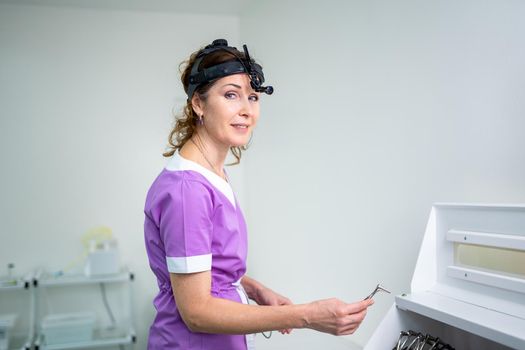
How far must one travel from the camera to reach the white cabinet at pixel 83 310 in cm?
271

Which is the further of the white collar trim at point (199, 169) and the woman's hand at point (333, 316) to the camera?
the white collar trim at point (199, 169)

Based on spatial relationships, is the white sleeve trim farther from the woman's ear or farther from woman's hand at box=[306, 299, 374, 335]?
the woman's ear

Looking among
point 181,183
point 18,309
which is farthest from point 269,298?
point 18,309

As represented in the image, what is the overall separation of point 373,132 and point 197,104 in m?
0.84

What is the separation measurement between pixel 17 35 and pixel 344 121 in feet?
6.86

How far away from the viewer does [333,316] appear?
3.25 ft

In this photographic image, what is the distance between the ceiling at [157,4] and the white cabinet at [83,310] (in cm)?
156

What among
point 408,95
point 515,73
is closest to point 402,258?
point 408,95

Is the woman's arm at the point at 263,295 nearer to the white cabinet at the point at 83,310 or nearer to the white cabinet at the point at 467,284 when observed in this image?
the white cabinet at the point at 467,284

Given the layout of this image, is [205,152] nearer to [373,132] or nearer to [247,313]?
[247,313]

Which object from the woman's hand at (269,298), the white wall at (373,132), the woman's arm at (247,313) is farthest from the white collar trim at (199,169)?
the white wall at (373,132)

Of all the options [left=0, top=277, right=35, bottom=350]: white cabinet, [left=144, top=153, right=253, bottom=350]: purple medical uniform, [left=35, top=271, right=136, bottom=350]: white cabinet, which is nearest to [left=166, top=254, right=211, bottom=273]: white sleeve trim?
[left=144, top=153, right=253, bottom=350]: purple medical uniform

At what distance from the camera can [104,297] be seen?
3096 millimetres

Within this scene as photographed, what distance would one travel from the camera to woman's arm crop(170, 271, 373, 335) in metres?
1.00
